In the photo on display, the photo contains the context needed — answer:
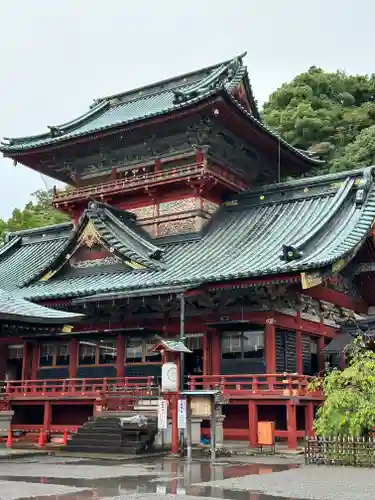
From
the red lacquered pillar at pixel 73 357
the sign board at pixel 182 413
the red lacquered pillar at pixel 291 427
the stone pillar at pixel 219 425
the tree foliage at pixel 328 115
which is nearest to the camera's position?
the sign board at pixel 182 413

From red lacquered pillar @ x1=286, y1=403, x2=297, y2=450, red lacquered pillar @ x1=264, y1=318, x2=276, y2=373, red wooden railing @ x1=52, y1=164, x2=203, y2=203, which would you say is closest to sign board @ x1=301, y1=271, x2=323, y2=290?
red lacquered pillar @ x1=264, y1=318, x2=276, y2=373

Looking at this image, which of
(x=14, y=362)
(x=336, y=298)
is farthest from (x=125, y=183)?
(x=336, y=298)

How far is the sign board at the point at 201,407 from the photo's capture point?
62.8ft

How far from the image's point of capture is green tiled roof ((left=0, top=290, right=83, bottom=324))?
18.2 m

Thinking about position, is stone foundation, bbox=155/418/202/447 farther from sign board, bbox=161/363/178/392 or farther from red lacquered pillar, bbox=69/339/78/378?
red lacquered pillar, bbox=69/339/78/378

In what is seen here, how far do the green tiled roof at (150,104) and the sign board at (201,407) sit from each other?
13.6 meters

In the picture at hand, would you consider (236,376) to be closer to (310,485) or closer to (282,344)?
(282,344)

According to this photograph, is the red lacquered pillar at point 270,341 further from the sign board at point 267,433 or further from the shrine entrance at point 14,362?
the shrine entrance at point 14,362

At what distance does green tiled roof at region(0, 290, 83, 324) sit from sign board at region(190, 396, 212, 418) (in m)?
4.31

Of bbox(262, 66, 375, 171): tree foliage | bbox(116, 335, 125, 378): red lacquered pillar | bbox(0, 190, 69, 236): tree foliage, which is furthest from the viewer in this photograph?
bbox(0, 190, 69, 236): tree foliage

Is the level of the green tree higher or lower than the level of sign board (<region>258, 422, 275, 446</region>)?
higher

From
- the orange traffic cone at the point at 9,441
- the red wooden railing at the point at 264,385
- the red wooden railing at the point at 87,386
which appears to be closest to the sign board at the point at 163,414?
the red wooden railing at the point at 264,385

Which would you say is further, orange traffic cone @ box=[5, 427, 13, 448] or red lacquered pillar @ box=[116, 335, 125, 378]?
red lacquered pillar @ box=[116, 335, 125, 378]

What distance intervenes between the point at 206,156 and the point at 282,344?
9756mm
